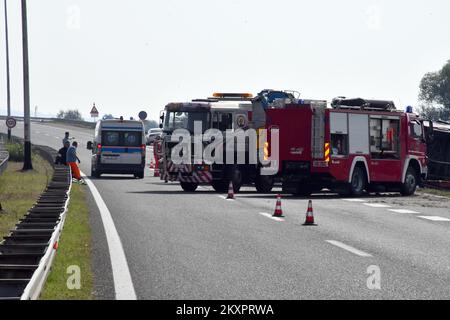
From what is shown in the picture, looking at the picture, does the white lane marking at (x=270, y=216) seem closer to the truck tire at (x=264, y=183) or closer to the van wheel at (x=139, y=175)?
the truck tire at (x=264, y=183)

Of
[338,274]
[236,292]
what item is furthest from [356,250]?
[236,292]

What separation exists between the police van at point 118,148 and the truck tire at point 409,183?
13.2 meters

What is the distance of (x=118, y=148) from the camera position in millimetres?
44719

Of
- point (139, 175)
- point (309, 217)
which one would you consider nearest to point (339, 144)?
point (309, 217)

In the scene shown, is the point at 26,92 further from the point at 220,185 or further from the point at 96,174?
the point at 220,185

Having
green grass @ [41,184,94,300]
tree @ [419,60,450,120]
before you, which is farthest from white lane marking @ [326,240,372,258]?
tree @ [419,60,450,120]

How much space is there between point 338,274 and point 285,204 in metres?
14.6

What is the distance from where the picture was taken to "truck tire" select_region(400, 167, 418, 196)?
114ft

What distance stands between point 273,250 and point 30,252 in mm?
3417

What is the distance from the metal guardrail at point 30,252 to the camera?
1119 cm

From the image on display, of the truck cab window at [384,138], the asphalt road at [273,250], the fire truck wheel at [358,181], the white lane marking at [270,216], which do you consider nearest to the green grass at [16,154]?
the truck cab window at [384,138]

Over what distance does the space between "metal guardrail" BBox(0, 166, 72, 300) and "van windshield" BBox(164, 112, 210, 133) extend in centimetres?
1187

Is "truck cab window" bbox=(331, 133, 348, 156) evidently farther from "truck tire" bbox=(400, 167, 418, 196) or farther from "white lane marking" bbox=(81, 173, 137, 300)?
"white lane marking" bbox=(81, 173, 137, 300)
